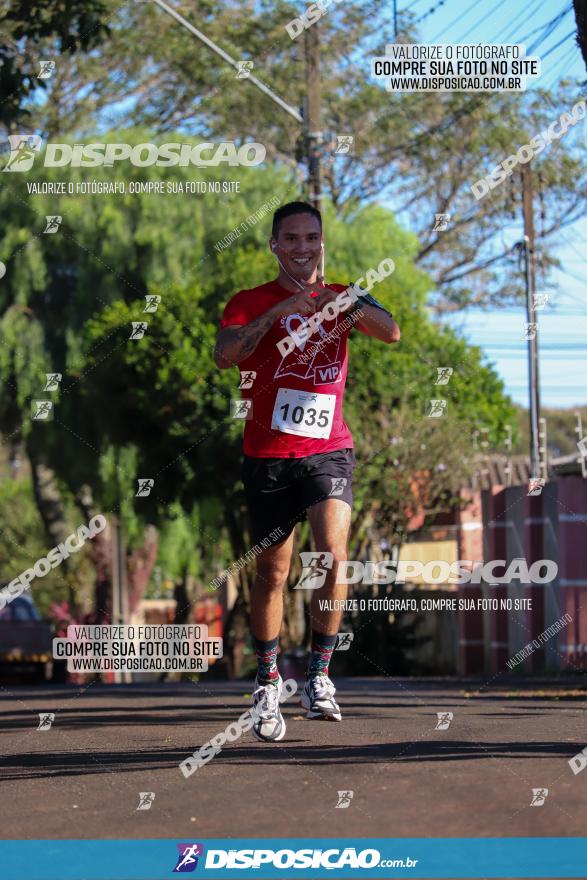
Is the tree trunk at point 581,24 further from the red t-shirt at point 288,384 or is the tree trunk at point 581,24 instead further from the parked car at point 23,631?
the parked car at point 23,631

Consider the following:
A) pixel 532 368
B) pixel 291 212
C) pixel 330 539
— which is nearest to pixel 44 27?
pixel 291 212

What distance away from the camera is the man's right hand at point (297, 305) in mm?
6277

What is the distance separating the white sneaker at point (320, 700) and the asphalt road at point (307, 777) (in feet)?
0.33

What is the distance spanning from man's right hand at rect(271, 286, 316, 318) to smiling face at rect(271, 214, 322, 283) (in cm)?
22

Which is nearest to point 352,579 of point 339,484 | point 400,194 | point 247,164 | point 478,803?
point 247,164

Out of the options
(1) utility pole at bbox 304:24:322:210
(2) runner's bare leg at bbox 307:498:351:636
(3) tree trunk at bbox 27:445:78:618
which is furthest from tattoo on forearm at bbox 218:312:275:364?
(3) tree trunk at bbox 27:445:78:618

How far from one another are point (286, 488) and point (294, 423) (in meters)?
0.29

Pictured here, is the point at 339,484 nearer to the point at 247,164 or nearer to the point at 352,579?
the point at 352,579

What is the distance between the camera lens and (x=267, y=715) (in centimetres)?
648

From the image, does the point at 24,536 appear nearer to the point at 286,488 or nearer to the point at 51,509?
the point at 51,509

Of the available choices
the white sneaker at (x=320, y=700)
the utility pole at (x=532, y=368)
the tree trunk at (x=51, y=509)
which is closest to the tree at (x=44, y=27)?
the white sneaker at (x=320, y=700)

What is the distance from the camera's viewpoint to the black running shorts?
658 centimetres

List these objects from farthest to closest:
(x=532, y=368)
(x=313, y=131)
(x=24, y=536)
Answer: (x=24, y=536)
(x=532, y=368)
(x=313, y=131)

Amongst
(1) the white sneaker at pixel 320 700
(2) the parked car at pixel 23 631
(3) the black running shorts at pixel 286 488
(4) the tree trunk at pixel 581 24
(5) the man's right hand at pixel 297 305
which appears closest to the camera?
(5) the man's right hand at pixel 297 305
